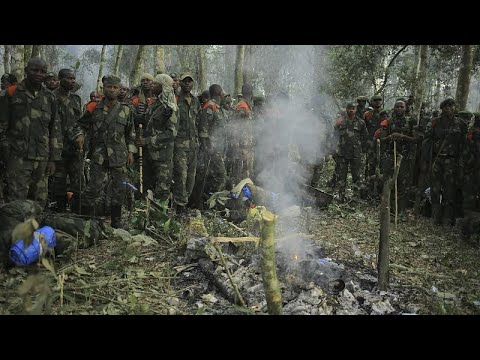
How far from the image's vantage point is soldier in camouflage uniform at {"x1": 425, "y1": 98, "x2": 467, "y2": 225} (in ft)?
24.2

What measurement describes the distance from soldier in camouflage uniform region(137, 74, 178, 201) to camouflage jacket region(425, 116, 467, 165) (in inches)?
190

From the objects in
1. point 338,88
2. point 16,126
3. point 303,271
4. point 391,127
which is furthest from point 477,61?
point 16,126

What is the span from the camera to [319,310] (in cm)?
372

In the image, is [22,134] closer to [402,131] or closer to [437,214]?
[402,131]

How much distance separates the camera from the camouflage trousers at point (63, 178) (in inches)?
261

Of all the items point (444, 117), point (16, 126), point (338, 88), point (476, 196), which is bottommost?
point (476, 196)

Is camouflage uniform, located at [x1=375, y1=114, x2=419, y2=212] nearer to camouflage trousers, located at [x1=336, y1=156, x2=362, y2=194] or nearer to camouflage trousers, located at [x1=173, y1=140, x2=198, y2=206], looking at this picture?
camouflage trousers, located at [x1=336, y1=156, x2=362, y2=194]

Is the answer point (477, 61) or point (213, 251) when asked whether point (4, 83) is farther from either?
point (477, 61)

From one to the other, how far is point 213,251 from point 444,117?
5.29m

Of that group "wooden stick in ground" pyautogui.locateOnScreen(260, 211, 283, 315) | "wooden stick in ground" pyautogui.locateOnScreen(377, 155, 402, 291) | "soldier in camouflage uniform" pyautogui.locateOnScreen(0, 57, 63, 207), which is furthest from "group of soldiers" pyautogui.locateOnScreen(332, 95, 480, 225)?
"soldier in camouflage uniform" pyautogui.locateOnScreen(0, 57, 63, 207)

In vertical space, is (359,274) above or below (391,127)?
below

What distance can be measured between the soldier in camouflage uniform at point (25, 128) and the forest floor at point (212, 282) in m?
1.44

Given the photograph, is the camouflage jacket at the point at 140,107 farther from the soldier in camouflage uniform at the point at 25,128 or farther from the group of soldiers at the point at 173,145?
the soldier in camouflage uniform at the point at 25,128

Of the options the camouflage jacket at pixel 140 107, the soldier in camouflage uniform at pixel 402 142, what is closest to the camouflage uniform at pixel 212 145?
the camouflage jacket at pixel 140 107
